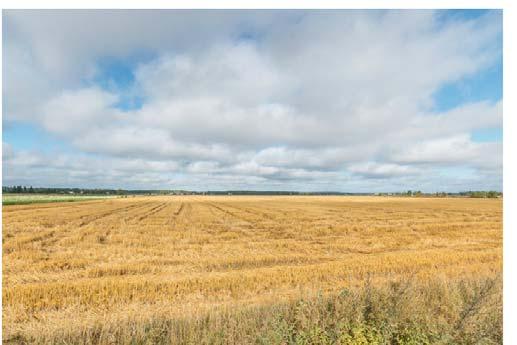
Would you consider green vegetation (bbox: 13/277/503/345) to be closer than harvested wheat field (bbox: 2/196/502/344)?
Yes

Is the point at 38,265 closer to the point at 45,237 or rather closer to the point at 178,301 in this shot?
the point at 178,301

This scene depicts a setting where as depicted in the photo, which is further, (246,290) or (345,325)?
(246,290)

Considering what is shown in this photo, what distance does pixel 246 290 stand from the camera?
7.65m

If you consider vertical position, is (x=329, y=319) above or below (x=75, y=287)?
above

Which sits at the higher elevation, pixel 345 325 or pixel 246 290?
pixel 345 325

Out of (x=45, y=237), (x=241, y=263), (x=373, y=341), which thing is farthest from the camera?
(x=45, y=237)

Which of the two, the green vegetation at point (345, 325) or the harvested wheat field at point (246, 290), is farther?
the harvested wheat field at point (246, 290)

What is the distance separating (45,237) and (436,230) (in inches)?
1009

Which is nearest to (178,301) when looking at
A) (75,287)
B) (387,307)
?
(75,287)

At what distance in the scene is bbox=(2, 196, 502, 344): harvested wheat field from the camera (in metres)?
3.71

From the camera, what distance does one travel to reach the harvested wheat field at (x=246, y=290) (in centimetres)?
371

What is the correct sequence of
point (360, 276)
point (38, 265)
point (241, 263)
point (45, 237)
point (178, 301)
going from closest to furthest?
point (178, 301) < point (360, 276) < point (38, 265) < point (241, 263) < point (45, 237)
